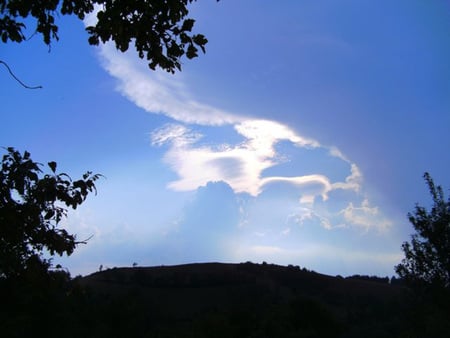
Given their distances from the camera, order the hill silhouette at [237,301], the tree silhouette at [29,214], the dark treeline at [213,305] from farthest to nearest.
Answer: the hill silhouette at [237,301], the dark treeline at [213,305], the tree silhouette at [29,214]

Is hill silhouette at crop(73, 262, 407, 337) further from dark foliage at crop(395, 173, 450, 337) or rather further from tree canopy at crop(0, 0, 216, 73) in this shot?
tree canopy at crop(0, 0, 216, 73)

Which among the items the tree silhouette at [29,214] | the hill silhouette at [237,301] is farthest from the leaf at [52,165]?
the hill silhouette at [237,301]

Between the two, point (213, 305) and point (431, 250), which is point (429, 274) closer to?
point (431, 250)

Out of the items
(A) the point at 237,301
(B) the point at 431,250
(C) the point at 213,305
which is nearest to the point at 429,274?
(B) the point at 431,250

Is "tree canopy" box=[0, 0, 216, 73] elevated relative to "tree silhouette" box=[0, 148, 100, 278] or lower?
elevated

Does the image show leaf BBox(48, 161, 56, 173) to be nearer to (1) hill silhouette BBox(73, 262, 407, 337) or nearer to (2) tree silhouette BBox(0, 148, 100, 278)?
(2) tree silhouette BBox(0, 148, 100, 278)

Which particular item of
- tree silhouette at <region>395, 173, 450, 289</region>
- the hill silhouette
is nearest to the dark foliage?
tree silhouette at <region>395, 173, 450, 289</region>

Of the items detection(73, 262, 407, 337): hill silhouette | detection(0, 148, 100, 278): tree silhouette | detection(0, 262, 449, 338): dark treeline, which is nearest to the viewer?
detection(0, 148, 100, 278): tree silhouette

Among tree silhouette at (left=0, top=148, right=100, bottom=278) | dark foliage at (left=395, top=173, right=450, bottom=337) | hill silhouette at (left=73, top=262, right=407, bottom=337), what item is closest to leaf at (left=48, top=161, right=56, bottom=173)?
tree silhouette at (left=0, top=148, right=100, bottom=278)

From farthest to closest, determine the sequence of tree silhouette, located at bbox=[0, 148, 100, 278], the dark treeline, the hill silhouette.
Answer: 1. the hill silhouette
2. the dark treeline
3. tree silhouette, located at bbox=[0, 148, 100, 278]

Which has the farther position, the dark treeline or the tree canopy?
the dark treeline

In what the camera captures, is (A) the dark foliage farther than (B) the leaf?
Yes

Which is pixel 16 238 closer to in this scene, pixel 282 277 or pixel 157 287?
pixel 157 287

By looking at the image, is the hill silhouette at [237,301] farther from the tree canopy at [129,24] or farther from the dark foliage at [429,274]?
the tree canopy at [129,24]
